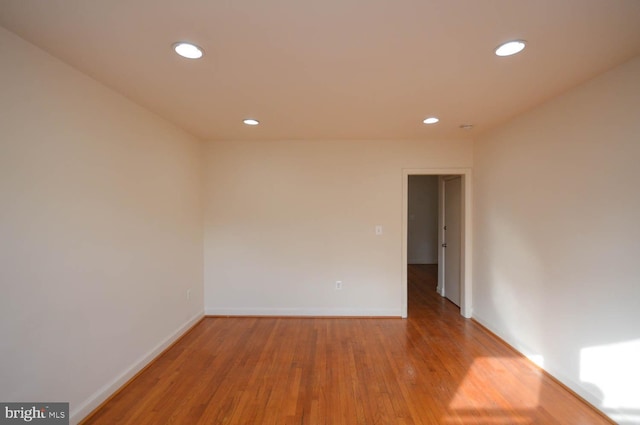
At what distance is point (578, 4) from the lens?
129cm

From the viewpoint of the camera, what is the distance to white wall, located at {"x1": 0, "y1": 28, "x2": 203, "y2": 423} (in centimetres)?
153

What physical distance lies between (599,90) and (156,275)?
4.04 meters

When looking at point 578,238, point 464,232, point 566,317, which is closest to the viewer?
point 578,238

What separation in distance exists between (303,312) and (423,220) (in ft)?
17.4

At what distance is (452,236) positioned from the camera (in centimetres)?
437

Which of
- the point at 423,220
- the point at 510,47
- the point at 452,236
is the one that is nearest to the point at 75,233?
the point at 510,47

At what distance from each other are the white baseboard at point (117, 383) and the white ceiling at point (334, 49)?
2334 mm

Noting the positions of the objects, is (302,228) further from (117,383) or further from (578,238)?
(578,238)

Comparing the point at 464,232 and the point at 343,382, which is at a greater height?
the point at 464,232

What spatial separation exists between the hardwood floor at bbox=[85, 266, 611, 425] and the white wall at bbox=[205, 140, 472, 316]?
1.58 feet

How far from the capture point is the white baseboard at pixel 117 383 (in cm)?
191

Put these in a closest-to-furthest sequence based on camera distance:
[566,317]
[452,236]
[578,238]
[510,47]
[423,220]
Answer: [510,47] < [578,238] < [566,317] < [452,236] < [423,220]

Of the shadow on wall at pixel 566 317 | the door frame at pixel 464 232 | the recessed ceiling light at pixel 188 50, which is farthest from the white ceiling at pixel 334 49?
the shadow on wall at pixel 566 317

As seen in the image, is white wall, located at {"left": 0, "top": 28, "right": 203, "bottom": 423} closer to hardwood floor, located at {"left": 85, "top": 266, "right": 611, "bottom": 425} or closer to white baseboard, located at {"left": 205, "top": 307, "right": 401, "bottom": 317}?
hardwood floor, located at {"left": 85, "top": 266, "right": 611, "bottom": 425}
